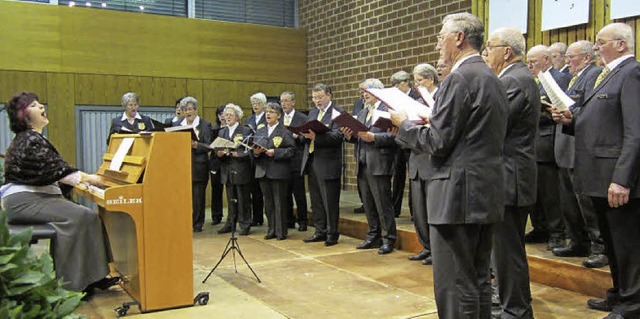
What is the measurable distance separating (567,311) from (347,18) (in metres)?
6.11

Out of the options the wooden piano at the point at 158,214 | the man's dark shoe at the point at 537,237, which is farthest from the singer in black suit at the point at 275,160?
the man's dark shoe at the point at 537,237

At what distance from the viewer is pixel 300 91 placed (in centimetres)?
917

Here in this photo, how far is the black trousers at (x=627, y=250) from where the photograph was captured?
2832 millimetres

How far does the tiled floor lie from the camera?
335 centimetres

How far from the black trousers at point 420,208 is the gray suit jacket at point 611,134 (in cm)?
142

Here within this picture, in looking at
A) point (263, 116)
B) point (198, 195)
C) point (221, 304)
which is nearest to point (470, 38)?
point (221, 304)

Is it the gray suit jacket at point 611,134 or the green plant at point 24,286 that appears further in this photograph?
the gray suit jacket at point 611,134

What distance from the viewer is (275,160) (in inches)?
218

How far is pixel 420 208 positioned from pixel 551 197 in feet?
3.16

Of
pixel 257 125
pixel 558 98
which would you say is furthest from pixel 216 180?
pixel 558 98

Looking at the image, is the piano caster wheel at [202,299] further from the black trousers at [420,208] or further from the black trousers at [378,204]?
the black trousers at [378,204]

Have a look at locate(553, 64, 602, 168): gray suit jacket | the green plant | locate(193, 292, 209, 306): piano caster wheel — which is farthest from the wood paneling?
the green plant

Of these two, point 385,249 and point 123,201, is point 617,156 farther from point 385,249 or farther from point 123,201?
point 123,201

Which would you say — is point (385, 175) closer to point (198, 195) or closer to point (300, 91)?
point (198, 195)
